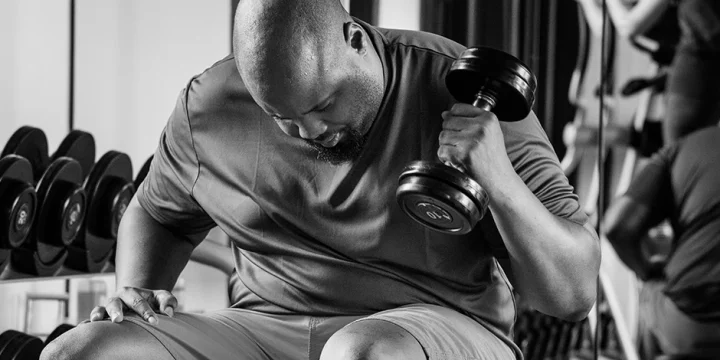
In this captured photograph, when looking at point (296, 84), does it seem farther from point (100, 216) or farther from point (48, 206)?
point (100, 216)

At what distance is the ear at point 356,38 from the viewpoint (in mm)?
1318

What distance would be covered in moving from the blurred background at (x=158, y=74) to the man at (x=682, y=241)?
94mm

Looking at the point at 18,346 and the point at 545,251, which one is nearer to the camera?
the point at 545,251

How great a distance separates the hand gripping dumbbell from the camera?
1.19 metres

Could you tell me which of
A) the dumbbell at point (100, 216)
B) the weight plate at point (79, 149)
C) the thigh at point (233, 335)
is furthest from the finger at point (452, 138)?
the weight plate at point (79, 149)

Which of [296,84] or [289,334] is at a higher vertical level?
[296,84]

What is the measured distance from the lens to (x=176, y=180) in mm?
1489

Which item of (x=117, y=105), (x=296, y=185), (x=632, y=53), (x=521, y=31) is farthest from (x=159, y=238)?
(x=521, y=31)

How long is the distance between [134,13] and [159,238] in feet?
9.17

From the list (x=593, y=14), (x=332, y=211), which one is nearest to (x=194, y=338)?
(x=332, y=211)

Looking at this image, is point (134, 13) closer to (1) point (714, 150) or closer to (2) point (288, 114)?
(1) point (714, 150)

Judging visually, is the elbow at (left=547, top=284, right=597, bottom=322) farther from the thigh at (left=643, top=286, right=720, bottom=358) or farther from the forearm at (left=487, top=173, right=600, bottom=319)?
the thigh at (left=643, top=286, right=720, bottom=358)

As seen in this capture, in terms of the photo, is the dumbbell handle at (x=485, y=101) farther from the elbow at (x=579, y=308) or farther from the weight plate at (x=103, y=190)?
the weight plate at (x=103, y=190)

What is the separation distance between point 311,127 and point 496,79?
0.82 ft
